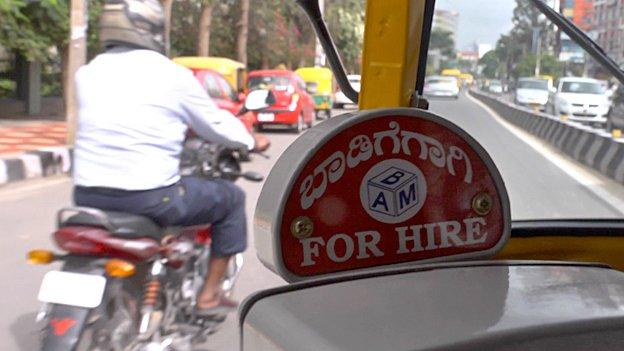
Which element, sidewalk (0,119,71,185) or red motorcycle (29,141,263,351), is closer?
red motorcycle (29,141,263,351)

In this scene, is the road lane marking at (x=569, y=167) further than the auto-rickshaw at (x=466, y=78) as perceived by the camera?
Yes

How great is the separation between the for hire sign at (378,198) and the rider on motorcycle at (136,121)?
2.48 metres

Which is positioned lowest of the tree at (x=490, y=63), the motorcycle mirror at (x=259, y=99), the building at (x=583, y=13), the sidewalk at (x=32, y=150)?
the sidewalk at (x=32, y=150)

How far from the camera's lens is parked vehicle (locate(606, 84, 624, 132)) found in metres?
1.69

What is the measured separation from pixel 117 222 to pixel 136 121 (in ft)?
1.47

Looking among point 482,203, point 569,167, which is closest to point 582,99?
point 569,167

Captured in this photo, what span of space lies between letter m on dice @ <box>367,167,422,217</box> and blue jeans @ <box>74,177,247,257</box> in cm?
248

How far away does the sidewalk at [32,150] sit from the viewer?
34.8ft

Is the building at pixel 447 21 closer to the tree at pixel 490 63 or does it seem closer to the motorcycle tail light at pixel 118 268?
the tree at pixel 490 63

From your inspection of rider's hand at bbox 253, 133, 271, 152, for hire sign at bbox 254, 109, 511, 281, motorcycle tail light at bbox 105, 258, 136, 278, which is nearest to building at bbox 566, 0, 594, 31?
for hire sign at bbox 254, 109, 511, 281

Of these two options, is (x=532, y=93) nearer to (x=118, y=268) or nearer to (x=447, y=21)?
(x=447, y=21)

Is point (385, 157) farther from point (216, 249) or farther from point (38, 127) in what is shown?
point (38, 127)

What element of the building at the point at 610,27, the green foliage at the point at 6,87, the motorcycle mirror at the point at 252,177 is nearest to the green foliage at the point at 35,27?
the green foliage at the point at 6,87

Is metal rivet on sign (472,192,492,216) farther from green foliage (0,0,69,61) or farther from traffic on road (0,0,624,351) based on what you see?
green foliage (0,0,69,61)
